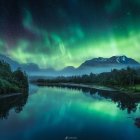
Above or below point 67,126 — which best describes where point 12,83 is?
above

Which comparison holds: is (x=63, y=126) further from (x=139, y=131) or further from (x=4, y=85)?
(x=4, y=85)

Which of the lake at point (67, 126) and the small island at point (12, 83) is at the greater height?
the small island at point (12, 83)

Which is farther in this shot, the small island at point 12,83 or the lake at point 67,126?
Result: the small island at point 12,83

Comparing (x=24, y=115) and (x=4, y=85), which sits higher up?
(x=4, y=85)

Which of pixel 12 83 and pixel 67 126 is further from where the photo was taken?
pixel 12 83

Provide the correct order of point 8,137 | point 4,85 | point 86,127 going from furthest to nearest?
1. point 4,85
2. point 86,127
3. point 8,137

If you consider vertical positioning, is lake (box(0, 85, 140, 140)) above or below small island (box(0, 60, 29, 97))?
below

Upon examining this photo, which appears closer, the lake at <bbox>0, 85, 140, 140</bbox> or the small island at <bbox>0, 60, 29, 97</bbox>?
the lake at <bbox>0, 85, 140, 140</bbox>

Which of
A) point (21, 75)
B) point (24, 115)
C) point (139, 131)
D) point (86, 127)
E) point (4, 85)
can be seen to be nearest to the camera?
point (139, 131)

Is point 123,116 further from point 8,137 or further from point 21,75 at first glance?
point 21,75

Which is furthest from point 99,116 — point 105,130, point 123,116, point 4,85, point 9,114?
point 4,85

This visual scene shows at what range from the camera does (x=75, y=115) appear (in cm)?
8925

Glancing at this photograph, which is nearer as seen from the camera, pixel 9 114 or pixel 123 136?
pixel 123 136

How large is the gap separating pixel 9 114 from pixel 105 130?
3482 cm
